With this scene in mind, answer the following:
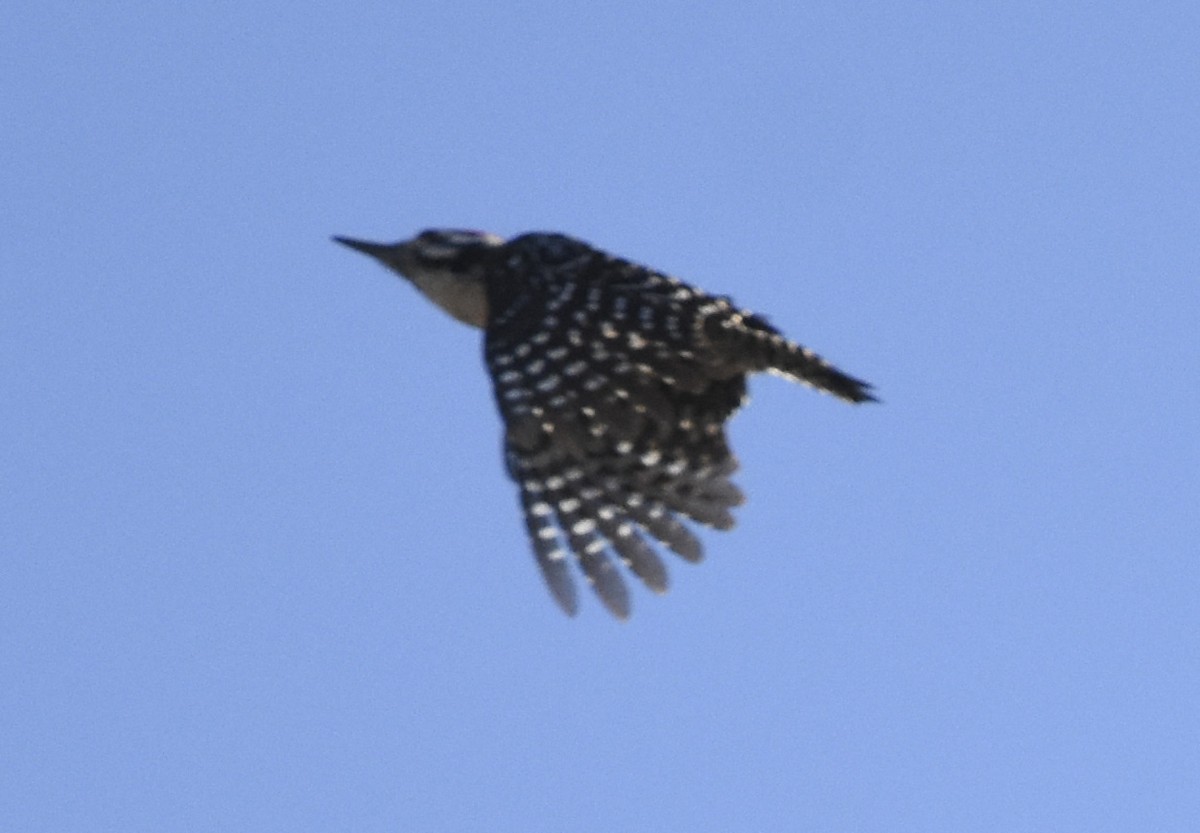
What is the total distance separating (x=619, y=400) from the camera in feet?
35.8

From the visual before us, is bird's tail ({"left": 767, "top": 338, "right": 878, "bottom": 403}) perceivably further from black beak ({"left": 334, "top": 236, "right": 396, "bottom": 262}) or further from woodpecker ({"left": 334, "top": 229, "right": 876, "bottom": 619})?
black beak ({"left": 334, "top": 236, "right": 396, "bottom": 262})

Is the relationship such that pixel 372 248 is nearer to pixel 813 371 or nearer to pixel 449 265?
pixel 449 265

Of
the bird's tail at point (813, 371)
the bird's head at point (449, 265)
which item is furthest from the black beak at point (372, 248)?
the bird's tail at point (813, 371)

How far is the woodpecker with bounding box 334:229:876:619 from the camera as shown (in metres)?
10.7

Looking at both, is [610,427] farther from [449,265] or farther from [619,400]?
[449,265]

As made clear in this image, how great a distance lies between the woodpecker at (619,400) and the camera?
10.7 meters

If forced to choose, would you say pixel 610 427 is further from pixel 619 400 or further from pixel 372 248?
pixel 372 248

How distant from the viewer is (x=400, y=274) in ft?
42.4

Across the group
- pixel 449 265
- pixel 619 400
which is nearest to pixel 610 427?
pixel 619 400

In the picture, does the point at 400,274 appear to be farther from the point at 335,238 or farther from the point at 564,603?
the point at 564,603

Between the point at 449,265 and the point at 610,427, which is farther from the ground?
the point at 449,265

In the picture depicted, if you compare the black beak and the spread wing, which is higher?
the black beak

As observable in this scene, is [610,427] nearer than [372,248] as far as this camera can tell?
Yes

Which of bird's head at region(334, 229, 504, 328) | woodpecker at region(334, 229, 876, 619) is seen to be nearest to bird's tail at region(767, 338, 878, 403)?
woodpecker at region(334, 229, 876, 619)
